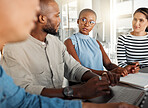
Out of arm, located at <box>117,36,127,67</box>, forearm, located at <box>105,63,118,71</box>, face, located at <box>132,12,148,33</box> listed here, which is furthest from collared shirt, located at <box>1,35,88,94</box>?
face, located at <box>132,12,148,33</box>

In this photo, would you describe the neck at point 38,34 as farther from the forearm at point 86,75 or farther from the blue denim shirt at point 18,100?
the blue denim shirt at point 18,100

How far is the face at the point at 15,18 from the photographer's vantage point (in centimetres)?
38

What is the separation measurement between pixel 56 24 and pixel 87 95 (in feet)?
2.71

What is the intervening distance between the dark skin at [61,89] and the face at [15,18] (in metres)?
0.68

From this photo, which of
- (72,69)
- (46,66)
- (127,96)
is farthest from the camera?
(72,69)

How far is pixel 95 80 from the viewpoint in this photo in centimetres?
105

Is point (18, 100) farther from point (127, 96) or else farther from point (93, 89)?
point (127, 96)

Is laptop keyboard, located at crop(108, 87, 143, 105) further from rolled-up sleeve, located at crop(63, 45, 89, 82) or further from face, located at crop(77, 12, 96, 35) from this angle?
face, located at crop(77, 12, 96, 35)

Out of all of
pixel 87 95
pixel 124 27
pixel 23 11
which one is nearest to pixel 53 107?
pixel 87 95

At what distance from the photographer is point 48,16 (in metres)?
1.43

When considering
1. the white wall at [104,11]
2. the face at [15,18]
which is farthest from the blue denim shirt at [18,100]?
the white wall at [104,11]

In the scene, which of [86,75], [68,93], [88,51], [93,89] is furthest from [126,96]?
[88,51]

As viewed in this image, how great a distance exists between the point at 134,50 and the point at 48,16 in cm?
153

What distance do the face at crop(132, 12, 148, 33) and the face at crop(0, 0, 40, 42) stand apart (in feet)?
7.22
